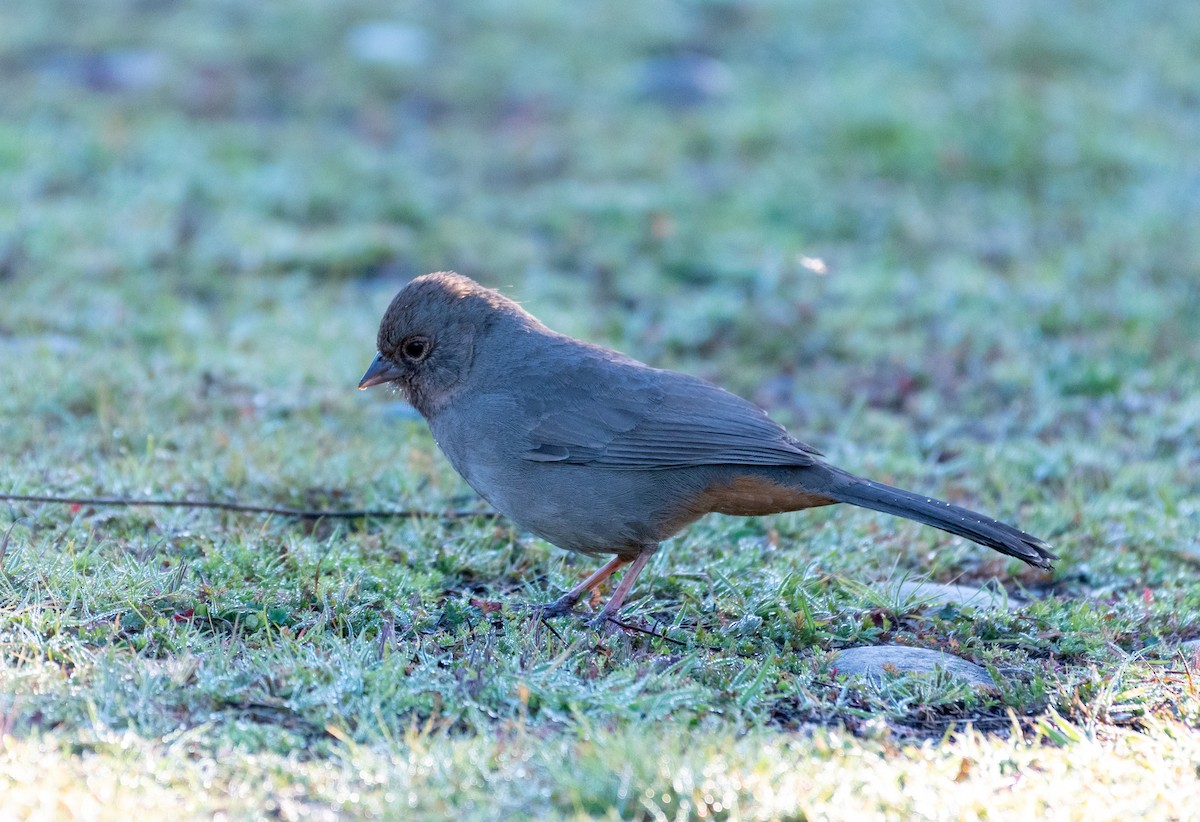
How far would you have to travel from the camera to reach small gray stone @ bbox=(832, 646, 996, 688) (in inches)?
162

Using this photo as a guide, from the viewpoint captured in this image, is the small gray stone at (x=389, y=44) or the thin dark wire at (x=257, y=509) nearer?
the thin dark wire at (x=257, y=509)

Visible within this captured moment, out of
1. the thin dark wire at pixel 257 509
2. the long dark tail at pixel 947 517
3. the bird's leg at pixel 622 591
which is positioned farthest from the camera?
the thin dark wire at pixel 257 509

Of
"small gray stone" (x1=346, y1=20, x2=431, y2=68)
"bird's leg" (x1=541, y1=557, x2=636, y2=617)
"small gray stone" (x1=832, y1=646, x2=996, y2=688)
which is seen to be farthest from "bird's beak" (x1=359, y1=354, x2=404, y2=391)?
"small gray stone" (x1=346, y1=20, x2=431, y2=68)

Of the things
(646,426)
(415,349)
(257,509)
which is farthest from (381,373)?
(646,426)

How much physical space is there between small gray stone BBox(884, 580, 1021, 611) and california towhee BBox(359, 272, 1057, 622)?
1.24ft

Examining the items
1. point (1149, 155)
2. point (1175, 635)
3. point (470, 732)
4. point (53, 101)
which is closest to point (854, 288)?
point (1149, 155)

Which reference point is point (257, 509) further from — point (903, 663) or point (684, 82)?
point (684, 82)

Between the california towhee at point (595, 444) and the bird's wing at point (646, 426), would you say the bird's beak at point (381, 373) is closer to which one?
the california towhee at point (595, 444)

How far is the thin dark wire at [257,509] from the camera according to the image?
5.01 m

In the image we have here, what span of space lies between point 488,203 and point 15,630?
20.0 ft

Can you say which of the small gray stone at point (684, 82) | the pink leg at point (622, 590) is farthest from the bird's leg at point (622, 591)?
the small gray stone at point (684, 82)

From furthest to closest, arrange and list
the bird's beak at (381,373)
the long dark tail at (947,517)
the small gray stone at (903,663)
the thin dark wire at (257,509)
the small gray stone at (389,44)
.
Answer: the small gray stone at (389,44) → the bird's beak at (381,373) → the thin dark wire at (257,509) → the long dark tail at (947,517) → the small gray stone at (903,663)

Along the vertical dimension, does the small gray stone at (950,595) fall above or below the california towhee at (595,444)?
below

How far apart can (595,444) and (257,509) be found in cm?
132
